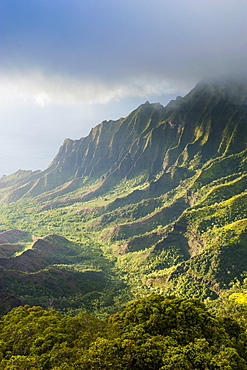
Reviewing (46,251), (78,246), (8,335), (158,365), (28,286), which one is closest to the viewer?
(158,365)

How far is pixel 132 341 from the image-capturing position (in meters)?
31.2

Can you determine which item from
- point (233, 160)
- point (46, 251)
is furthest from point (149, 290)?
point (233, 160)

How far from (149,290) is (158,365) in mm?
93262

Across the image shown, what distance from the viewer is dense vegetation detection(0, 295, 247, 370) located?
28281mm

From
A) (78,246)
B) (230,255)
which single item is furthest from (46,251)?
(230,255)

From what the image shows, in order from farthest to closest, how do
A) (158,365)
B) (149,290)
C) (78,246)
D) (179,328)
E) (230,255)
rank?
(78,246) < (149,290) < (230,255) < (179,328) < (158,365)

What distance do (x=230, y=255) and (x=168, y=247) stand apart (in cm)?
4067

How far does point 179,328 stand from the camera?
1409 inches

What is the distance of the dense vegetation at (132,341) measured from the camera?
28.3 meters

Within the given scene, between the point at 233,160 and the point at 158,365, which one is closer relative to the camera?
the point at 158,365

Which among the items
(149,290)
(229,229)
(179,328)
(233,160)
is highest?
(233,160)

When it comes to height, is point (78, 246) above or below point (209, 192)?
below

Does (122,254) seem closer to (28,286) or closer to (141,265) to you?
(141,265)

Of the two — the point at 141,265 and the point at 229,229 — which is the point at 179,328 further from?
the point at 141,265
